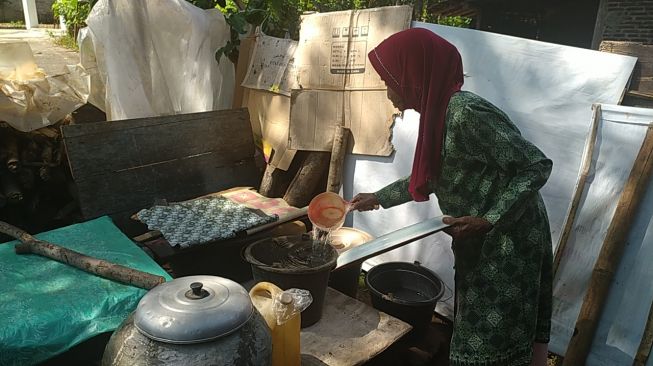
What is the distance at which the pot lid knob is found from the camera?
1470 millimetres

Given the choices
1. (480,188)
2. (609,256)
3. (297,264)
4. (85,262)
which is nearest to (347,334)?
(297,264)

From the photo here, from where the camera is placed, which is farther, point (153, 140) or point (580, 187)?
point (153, 140)

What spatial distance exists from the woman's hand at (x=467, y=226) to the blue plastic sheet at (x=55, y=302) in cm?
145

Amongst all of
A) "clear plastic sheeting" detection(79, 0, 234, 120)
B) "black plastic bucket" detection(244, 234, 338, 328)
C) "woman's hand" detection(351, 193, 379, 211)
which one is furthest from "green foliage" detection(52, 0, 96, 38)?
"woman's hand" detection(351, 193, 379, 211)

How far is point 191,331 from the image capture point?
4.49 feet

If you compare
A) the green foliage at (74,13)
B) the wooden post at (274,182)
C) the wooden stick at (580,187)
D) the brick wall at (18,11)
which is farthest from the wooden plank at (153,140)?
the brick wall at (18,11)

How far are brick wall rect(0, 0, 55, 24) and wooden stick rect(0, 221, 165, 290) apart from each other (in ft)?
57.4

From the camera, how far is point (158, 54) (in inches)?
169

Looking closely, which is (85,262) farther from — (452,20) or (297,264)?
(452,20)

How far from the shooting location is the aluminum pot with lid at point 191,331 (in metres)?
1.37

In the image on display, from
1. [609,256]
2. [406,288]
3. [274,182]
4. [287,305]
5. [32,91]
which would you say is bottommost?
[406,288]

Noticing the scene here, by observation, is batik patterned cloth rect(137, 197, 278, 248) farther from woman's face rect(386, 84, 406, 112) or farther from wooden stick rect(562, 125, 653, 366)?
wooden stick rect(562, 125, 653, 366)

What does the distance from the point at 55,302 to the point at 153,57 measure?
Result: 2856 millimetres

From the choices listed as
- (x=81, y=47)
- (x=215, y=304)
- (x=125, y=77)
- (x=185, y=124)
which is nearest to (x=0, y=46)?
(x=81, y=47)
